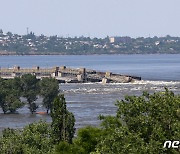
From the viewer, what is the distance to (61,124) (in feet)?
104

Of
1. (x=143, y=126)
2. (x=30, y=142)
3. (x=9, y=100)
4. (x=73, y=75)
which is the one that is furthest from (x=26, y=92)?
(x=73, y=75)

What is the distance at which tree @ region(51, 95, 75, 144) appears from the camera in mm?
30953

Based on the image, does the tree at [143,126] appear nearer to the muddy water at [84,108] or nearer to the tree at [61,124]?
the tree at [61,124]

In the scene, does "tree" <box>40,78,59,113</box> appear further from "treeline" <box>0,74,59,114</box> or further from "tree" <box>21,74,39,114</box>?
"tree" <box>21,74,39,114</box>

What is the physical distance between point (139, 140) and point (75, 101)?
54.6 meters

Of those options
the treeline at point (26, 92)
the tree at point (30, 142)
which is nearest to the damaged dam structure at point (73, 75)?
the treeline at point (26, 92)

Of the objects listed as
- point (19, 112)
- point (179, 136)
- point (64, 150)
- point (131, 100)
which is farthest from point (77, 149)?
point (19, 112)

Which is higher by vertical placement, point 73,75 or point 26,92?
point 26,92

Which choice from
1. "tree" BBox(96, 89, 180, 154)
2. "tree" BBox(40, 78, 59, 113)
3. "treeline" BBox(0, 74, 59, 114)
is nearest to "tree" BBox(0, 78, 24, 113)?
"treeline" BBox(0, 74, 59, 114)

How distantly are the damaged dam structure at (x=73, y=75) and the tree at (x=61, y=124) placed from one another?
74.4 m

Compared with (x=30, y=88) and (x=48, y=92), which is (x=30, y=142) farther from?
(x=30, y=88)

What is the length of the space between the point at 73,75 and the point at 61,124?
84.4 metres

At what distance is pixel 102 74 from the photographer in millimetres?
115062

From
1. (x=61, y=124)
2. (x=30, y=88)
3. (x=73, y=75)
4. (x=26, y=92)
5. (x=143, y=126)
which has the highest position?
(x=143, y=126)
